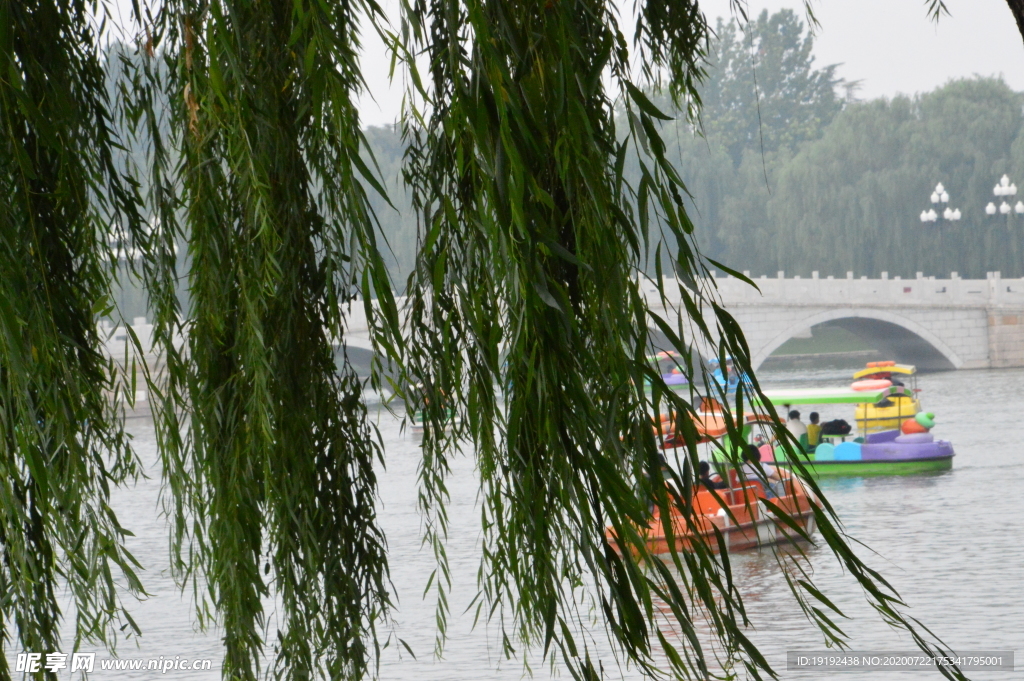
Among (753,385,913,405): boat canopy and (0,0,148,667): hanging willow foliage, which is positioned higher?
(0,0,148,667): hanging willow foliage

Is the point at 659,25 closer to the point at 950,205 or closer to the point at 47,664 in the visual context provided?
the point at 47,664

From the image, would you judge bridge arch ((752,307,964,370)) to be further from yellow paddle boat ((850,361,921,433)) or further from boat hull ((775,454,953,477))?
boat hull ((775,454,953,477))

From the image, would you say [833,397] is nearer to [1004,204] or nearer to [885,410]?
[885,410]

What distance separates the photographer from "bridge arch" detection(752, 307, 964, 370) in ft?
69.4

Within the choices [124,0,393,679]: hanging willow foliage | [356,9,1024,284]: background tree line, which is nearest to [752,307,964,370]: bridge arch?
[356,9,1024,284]: background tree line

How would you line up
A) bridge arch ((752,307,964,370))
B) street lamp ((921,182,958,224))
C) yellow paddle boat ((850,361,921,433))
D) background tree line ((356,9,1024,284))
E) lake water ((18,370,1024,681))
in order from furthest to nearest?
background tree line ((356,9,1024,284)), street lamp ((921,182,958,224)), bridge arch ((752,307,964,370)), yellow paddle boat ((850,361,921,433)), lake water ((18,370,1024,681))

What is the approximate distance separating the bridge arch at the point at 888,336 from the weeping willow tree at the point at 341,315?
19.6 meters

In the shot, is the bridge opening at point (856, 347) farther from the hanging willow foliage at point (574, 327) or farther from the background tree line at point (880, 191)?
the hanging willow foliage at point (574, 327)

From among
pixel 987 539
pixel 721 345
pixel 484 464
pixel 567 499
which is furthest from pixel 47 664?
pixel 987 539

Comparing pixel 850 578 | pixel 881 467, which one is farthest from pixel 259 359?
pixel 881 467

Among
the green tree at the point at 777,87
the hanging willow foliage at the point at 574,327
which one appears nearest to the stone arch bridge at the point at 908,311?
the green tree at the point at 777,87

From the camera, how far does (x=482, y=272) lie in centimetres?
94

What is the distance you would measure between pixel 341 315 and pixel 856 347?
2575 centimetres

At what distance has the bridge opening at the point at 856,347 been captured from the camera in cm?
2233
